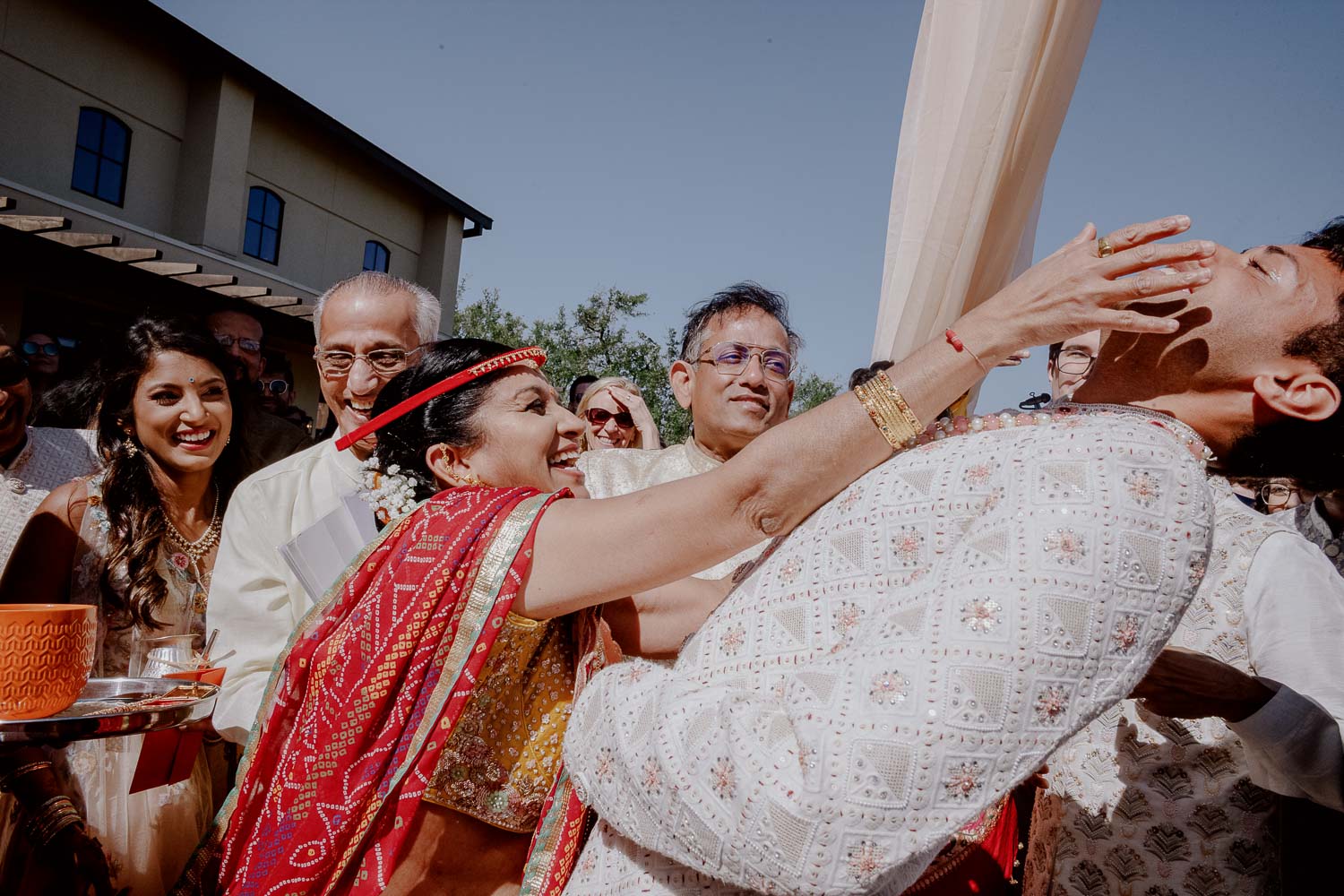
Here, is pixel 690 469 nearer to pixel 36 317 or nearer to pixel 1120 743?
pixel 1120 743

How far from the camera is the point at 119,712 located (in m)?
1.66

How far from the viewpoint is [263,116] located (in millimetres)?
16781

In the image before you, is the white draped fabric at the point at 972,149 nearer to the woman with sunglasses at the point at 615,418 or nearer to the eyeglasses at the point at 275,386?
the woman with sunglasses at the point at 615,418

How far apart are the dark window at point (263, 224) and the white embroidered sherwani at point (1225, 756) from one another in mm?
18306

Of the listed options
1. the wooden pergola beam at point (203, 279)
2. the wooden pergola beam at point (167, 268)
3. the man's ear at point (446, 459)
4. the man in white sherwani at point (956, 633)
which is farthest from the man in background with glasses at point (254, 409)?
the wooden pergola beam at point (203, 279)

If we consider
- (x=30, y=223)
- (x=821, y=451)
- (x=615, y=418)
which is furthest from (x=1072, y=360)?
(x=30, y=223)

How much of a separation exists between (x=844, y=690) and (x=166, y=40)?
60.7 feet

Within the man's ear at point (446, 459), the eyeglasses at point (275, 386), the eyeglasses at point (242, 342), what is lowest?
the man's ear at point (446, 459)

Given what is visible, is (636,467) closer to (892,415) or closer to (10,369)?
(892,415)

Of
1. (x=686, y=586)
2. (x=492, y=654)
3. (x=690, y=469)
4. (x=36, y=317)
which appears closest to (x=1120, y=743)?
(x=686, y=586)

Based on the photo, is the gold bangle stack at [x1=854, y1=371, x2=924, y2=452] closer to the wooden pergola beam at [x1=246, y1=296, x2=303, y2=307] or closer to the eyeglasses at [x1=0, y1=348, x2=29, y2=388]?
the eyeglasses at [x1=0, y1=348, x2=29, y2=388]

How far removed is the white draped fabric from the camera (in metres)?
Result: 1.91

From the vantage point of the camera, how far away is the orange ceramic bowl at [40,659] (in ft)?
5.25

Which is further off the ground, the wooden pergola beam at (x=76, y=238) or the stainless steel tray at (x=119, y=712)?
the wooden pergola beam at (x=76, y=238)
